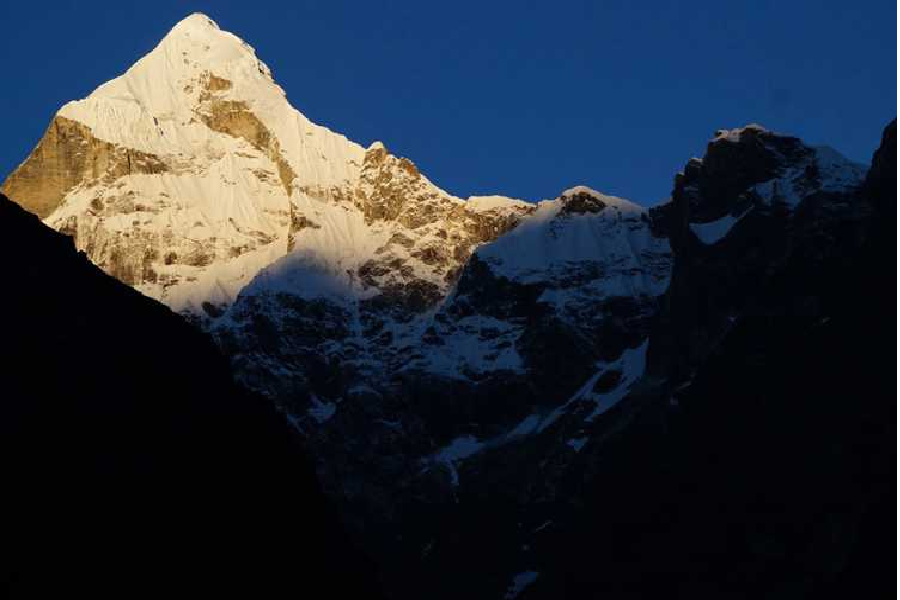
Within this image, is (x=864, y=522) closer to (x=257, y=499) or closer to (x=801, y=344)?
(x=801, y=344)

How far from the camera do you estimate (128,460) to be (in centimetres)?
6488

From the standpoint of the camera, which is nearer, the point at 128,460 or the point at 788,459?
the point at 128,460

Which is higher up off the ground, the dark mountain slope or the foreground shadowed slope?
the dark mountain slope

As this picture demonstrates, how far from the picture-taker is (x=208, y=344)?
8088 centimetres

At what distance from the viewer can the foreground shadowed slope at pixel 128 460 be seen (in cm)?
6081

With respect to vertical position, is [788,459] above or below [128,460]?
above

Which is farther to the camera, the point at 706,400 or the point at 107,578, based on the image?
the point at 706,400

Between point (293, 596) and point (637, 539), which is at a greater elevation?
point (637, 539)

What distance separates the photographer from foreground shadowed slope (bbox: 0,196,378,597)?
200 ft

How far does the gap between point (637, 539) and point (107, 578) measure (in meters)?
139

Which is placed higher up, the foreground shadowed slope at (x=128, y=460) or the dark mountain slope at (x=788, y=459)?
the dark mountain slope at (x=788, y=459)

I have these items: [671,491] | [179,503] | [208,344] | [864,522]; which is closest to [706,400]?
[671,491]

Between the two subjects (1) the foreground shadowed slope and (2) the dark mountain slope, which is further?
(2) the dark mountain slope

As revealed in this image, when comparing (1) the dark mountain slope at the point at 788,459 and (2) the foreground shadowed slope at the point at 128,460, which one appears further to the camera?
(1) the dark mountain slope at the point at 788,459
